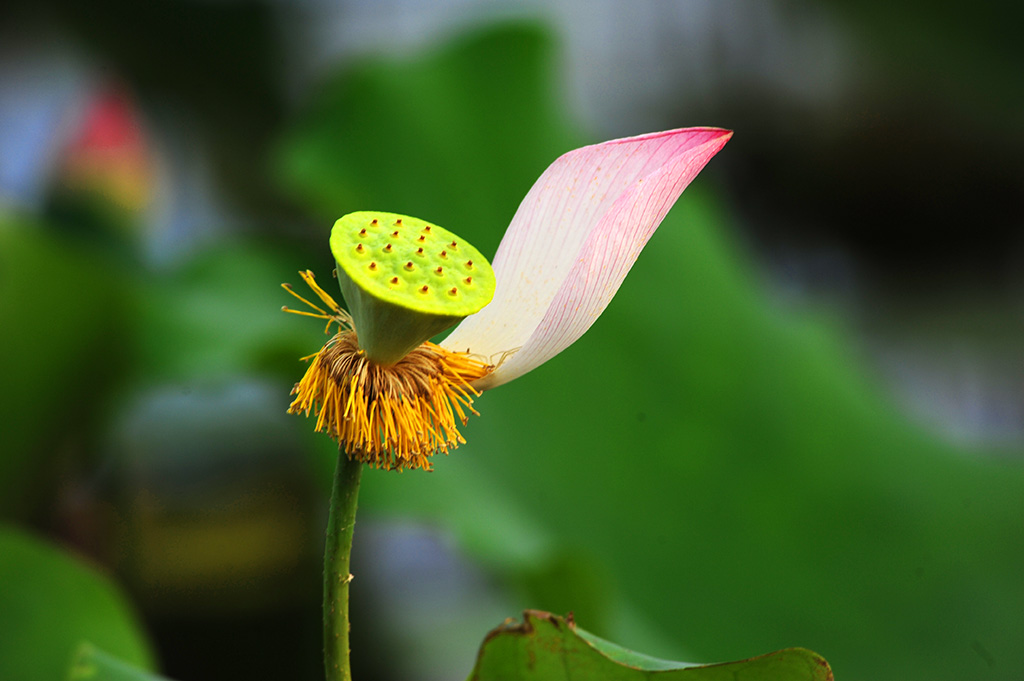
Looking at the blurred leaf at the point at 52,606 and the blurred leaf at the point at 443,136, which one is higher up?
the blurred leaf at the point at 443,136

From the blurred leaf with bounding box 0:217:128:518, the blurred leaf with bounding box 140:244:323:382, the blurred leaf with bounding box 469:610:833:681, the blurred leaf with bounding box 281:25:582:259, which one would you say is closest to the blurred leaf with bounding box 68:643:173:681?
the blurred leaf with bounding box 469:610:833:681

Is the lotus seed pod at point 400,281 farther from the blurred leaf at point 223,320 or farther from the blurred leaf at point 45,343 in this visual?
the blurred leaf at point 45,343

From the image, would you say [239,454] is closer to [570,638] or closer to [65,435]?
→ [65,435]

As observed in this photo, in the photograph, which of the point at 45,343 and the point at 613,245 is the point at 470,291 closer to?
the point at 613,245

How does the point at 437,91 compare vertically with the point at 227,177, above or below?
above

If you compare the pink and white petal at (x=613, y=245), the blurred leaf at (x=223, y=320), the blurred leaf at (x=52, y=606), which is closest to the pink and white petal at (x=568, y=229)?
the pink and white petal at (x=613, y=245)

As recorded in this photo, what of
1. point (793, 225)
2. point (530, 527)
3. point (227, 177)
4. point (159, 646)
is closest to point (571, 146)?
point (530, 527)
